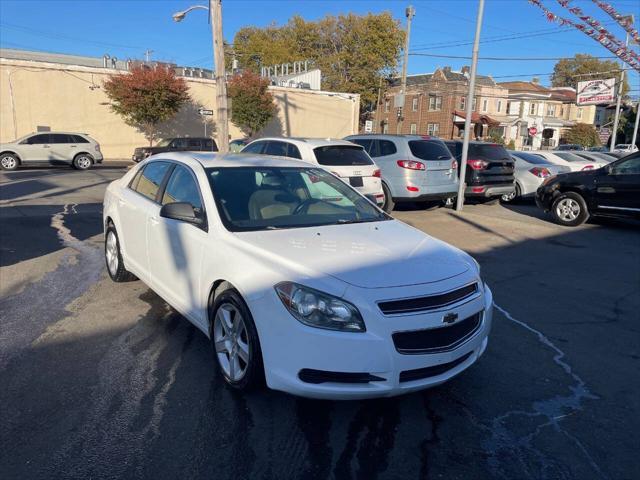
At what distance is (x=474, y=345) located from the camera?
10.8 feet

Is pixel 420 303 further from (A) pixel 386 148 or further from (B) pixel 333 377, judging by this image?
(A) pixel 386 148

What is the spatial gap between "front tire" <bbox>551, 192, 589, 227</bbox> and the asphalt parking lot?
4983mm

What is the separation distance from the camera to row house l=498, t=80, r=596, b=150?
2138 inches

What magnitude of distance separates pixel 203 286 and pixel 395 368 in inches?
62.7

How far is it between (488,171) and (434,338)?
10.6 meters

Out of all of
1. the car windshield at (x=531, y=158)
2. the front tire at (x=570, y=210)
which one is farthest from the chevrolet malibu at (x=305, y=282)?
the car windshield at (x=531, y=158)

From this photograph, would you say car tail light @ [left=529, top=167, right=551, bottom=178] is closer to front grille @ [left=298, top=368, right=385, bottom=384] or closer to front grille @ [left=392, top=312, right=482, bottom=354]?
front grille @ [left=392, top=312, right=482, bottom=354]

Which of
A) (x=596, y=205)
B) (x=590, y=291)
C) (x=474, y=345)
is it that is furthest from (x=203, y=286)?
(x=596, y=205)

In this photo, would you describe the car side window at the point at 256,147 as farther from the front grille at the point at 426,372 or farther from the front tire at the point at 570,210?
the front grille at the point at 426,372

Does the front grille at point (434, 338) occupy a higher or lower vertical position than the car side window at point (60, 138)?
lower

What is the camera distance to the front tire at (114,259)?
5645 millimetres

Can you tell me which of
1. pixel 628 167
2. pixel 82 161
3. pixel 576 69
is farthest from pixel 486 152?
pixel 576 69

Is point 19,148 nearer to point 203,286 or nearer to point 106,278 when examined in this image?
point 106,278

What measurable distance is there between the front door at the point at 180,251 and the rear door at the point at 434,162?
24.6 ft
